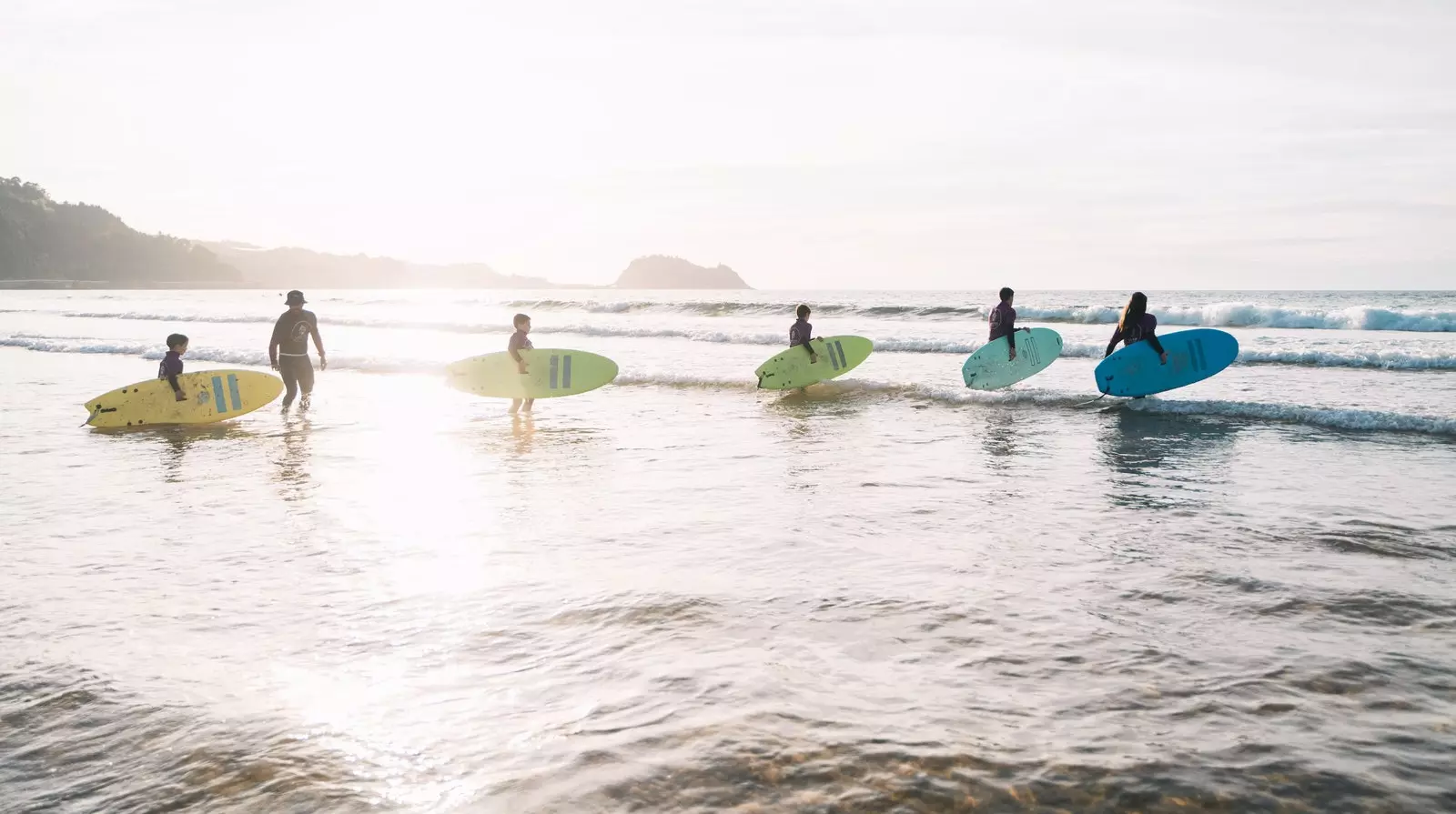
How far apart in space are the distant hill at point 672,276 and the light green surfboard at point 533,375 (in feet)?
517

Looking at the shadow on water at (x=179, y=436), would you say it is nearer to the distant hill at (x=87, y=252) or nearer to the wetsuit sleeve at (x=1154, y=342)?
the wetsuit sleeve at (x=1154, y=342)

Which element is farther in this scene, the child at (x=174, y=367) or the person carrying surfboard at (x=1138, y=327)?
the person carrying surfboard at (x=1138, y=327)

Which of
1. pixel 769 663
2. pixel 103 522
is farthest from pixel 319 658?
pixel 103 522

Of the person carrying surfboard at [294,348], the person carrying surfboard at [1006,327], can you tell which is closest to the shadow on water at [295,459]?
the person carrying surfboard at [294,348]

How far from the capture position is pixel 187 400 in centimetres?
1332

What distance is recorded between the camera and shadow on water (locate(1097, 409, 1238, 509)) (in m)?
8.16

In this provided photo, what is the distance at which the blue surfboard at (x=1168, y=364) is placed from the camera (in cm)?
1423

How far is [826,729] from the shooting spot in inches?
144

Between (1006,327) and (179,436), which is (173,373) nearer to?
(179,436)

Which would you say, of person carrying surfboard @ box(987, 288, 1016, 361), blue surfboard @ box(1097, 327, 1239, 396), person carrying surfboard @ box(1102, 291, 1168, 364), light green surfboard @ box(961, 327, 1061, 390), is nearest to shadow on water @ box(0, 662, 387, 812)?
person carrying surfboard @ box(1102, 291, 1168, 364)

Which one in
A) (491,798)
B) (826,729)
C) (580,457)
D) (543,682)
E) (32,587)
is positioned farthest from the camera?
(580,457)

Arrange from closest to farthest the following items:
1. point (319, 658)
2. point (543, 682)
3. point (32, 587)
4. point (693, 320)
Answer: point (543, 682), point (319, 658), point (32, 587), point (693, 320)

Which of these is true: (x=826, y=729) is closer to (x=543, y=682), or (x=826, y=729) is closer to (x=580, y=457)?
(x=543, y=682)

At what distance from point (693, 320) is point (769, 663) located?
41998 mm
